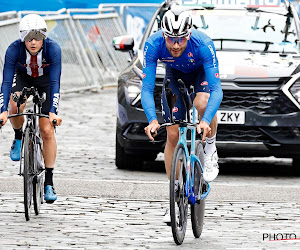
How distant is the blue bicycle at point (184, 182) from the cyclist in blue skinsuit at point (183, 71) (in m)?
0.15

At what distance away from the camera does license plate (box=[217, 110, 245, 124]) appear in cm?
1124

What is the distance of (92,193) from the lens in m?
10.0

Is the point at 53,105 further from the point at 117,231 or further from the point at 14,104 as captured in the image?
the point at 117,231

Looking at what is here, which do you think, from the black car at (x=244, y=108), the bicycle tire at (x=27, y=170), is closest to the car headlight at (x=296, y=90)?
the black car at (x=244, y=108)

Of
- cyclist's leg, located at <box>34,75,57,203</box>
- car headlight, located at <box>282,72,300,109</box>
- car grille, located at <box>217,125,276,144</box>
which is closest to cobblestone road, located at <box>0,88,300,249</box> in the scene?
cyclist's leg, located at <box>34,75,57,203</box>

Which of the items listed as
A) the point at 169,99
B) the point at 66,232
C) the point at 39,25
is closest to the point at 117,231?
the point at 66,232

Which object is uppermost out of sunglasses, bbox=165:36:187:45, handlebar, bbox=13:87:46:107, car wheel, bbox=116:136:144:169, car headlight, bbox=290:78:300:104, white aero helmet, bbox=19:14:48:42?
white aero helmet, bbox=19:14:48:42

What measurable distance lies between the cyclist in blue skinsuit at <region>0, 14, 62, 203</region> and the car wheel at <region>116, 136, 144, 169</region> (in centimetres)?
285

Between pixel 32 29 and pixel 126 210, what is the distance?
1.81 meters

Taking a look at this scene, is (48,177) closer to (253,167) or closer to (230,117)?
(230,117)

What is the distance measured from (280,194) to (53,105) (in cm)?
270

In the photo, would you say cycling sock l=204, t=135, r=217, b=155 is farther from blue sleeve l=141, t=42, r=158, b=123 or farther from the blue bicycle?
blue sleeve l=141, t=42, r=158, b=123

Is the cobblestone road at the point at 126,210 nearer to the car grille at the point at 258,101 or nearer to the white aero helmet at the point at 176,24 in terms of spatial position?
the car grille at the point at 258,101

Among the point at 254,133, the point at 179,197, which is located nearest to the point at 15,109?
the point at 179,197
